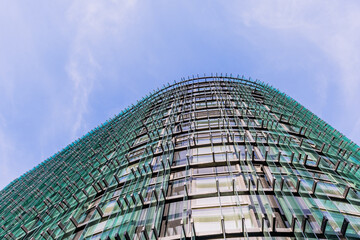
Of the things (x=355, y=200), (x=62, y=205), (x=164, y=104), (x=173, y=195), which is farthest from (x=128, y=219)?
(x=164, y=104)

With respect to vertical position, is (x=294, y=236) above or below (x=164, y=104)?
below

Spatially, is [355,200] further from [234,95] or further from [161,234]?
[234,95]

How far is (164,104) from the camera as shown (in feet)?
74.8

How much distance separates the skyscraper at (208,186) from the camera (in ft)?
25.6

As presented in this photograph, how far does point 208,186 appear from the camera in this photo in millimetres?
10719

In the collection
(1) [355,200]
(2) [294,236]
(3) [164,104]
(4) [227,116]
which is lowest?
(2) [294,236]

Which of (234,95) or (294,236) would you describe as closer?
(294,236)

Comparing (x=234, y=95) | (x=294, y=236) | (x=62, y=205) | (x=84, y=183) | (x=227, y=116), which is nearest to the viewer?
(x=294, y=236)

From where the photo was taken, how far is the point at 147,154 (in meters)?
13.8

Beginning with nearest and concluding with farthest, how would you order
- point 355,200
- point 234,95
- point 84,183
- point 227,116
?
point 355,200 < point 84,183 < point 227,116 < point 234,95

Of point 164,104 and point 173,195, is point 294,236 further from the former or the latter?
point 164,104

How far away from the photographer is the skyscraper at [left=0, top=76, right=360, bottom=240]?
7.82 metres

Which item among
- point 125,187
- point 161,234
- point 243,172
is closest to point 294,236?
point 243,172

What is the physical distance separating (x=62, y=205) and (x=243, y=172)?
968 centimetres
